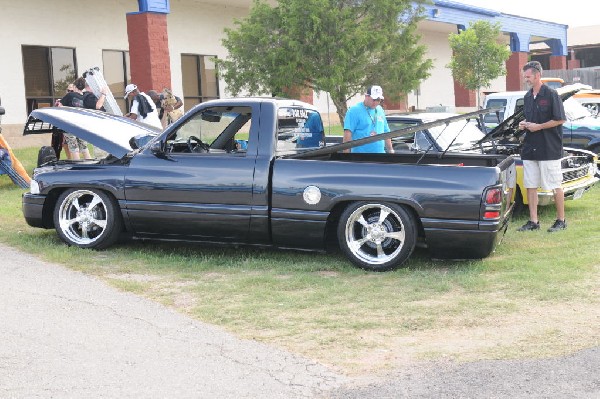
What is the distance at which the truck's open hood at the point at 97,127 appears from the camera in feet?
27.0

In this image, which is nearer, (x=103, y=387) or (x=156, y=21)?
(x=103, y=387)

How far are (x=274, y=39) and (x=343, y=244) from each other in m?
10.2

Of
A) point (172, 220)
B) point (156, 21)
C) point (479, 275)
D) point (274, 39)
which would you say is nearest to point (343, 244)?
point (479, 275)

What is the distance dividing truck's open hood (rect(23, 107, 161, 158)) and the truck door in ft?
1.72

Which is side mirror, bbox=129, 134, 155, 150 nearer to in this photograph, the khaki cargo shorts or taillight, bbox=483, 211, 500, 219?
taillight, bbox=483, 211, 500, 219

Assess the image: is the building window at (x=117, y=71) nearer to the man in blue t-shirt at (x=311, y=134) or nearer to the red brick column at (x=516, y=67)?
the man in blue t-shirt at (x=311, y=134)

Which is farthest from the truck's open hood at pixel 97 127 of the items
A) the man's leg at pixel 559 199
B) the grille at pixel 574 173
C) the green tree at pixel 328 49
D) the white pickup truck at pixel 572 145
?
the green tree at pixel 328 49

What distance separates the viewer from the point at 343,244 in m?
7.19

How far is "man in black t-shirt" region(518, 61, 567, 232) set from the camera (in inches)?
338

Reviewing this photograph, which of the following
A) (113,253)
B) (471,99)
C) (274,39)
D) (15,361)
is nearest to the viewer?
(15,361)

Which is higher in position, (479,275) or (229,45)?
(229,45)

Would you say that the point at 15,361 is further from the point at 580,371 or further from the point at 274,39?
the point at 274,39

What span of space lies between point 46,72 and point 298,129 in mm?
16488

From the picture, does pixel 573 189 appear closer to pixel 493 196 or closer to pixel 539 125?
pixel 539 125
